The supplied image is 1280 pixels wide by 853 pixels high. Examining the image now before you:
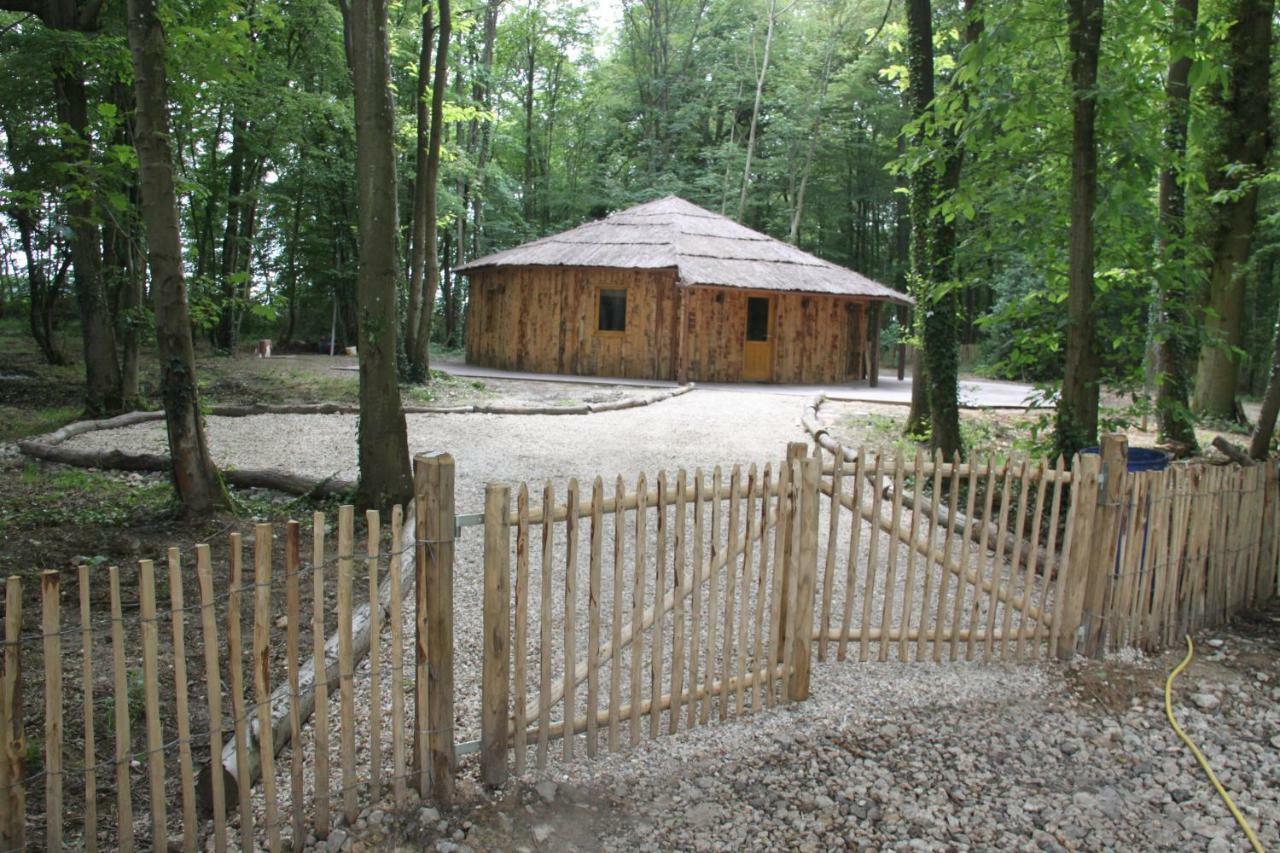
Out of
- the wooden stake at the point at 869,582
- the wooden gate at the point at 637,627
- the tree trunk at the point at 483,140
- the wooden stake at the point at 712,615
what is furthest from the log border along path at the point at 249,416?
the tree trunk at the point at 483,140

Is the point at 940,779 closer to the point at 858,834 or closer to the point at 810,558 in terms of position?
the point at 858,834

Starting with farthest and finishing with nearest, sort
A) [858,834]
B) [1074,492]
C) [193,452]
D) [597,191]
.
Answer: [597,191], [193,452], [1074,492], [858,834]

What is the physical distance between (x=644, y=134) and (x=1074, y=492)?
36039mm

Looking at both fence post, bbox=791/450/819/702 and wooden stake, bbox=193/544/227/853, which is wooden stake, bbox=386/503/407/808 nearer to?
wooden stake, bbox=193/544/227/853

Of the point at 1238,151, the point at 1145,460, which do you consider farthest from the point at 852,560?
the point at 1238,151

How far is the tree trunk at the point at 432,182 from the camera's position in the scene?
13.9 metres

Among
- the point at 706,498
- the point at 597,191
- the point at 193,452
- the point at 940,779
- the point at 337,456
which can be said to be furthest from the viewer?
the point at 597,191

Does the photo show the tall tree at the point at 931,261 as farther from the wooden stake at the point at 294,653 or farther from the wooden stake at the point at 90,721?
the wooden stake at the point at 90,721

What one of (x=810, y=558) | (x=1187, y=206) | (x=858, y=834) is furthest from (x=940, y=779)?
(x=1187, y=206)

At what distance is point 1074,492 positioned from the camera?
4.74 m

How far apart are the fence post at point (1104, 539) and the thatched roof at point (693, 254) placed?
15.2m

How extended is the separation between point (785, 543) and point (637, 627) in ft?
2.94

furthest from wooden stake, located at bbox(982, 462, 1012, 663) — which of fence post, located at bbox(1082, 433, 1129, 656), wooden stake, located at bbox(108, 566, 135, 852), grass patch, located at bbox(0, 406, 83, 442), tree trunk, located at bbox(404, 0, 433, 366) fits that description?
tree trunk, located at bbox(404, 0, 433, 366)

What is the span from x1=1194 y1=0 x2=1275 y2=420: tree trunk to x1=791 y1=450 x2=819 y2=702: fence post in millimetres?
8322
